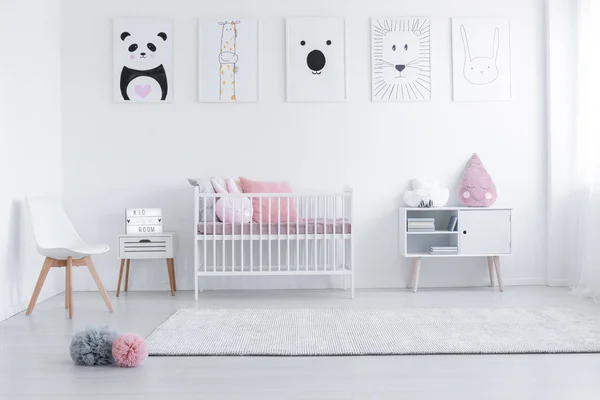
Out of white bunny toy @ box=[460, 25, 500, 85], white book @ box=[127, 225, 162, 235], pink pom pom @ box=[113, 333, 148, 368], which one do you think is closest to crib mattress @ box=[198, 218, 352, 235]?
white book @ box=[127, 225, 162, 235]

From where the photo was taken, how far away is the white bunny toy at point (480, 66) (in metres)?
4.81

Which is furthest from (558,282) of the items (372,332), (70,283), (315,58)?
(70,283)

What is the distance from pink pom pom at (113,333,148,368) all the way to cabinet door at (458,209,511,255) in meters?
2.63

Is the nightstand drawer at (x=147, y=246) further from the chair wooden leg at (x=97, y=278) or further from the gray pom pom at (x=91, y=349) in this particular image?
the gray pom pom at (x=91, y=349)

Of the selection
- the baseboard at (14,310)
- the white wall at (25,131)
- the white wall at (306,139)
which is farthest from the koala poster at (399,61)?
the baseboard at (14,310)

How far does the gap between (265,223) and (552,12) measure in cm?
261

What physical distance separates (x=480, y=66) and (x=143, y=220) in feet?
8.81

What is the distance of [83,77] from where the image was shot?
4.75 metres

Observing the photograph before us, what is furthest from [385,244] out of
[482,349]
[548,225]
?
[482,349]

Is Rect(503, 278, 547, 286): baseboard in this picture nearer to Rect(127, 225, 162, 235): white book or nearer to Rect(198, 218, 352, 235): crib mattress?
Rect(198, 218, 352, 235): crib mattress

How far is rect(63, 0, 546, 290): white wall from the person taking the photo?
187 inches

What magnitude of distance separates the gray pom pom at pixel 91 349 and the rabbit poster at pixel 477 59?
10.5ft

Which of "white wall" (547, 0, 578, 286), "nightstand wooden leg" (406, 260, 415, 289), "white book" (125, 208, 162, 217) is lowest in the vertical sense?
"nightstand wooden leg" (406, 260, 415, 289)

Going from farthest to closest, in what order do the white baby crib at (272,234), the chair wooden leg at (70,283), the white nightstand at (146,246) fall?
the white nightstand at (146,246), the white baby crib at (272,234), the chair wooden leg at (70,283)
